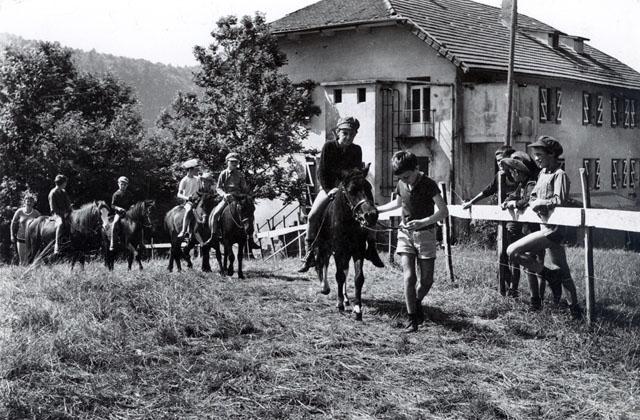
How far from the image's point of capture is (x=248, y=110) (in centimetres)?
2802

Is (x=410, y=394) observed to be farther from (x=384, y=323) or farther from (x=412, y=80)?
(x=412, y=80)

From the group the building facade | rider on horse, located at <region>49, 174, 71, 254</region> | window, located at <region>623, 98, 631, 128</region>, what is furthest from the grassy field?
window, located at <region>623, 98, 631, 128</region>

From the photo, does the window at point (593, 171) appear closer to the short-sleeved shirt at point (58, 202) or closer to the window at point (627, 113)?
the window at point (627, 113)

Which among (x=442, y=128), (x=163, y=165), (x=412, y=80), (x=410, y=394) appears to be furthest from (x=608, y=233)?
(x=410, y=394)

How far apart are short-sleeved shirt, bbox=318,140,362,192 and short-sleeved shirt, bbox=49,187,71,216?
773cm

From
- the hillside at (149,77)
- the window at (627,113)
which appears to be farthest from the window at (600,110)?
the hillside at (149,77)

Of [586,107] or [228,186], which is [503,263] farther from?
[586,107]

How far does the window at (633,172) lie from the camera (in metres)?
39.3

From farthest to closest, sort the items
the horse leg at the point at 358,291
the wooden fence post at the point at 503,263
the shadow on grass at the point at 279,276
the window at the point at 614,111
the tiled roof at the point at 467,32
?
the window at the point at 614,111 < the tiled roof at the point at 467,32 < the shadow on grass at the point at 279,276 < the wooden fence post at the point at 503,263 < the horse leg at the point at 358,291

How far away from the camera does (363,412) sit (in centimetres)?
541

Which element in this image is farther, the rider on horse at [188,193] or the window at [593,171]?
the window at [593,171]

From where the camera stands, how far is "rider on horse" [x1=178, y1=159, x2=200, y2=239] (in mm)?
14758

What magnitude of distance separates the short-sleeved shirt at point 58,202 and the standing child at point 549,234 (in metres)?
10.1

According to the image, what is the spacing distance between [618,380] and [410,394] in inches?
71.3
